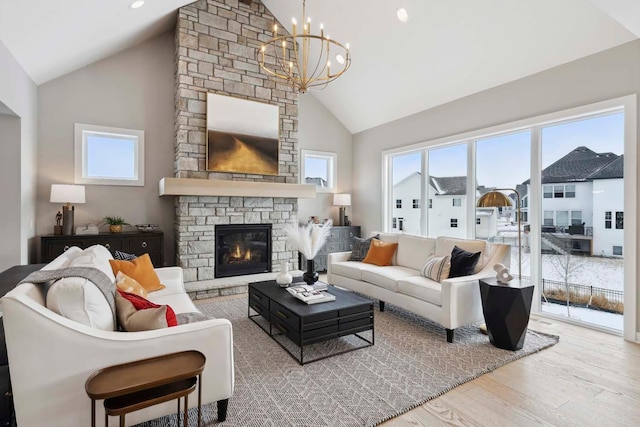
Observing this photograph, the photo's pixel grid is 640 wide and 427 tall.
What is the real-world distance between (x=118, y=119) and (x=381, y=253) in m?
4.38

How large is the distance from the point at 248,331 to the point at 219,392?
1.51 m

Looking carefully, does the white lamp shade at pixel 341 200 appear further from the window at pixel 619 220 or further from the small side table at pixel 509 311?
the window at pixel 619 220

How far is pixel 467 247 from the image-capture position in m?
3.76

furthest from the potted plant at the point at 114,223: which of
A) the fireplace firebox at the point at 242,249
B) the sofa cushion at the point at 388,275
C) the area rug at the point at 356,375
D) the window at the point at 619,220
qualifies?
the window at the point at 619,220

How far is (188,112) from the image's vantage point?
4898 millimetres

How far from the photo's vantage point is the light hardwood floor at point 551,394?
205cm

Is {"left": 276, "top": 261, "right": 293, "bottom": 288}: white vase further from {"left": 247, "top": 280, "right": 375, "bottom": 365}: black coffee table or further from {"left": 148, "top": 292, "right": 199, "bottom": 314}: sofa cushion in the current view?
{"left": 148, "top": 292, "right": 199, "bottom": 314}: sofa cushion

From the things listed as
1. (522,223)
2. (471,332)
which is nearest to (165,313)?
(471,332)

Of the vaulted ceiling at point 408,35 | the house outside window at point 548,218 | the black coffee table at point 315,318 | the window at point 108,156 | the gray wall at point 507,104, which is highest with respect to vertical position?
the vaulted ceiling at point 408,35

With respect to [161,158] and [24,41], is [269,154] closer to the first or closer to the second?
[161,158]

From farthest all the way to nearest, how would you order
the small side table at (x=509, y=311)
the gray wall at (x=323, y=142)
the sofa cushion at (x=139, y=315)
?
the gray wall at (x=323, y=142) < the small side table at (x=509, y=311) < the sofa cushion at (x=139, y=315)

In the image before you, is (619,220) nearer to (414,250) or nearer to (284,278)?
(414,250)

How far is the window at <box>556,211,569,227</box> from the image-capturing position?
3.79m

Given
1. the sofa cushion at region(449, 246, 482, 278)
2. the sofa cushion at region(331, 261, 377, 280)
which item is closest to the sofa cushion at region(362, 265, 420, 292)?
the sofa cushion at region(331, 261, 377, 280)
